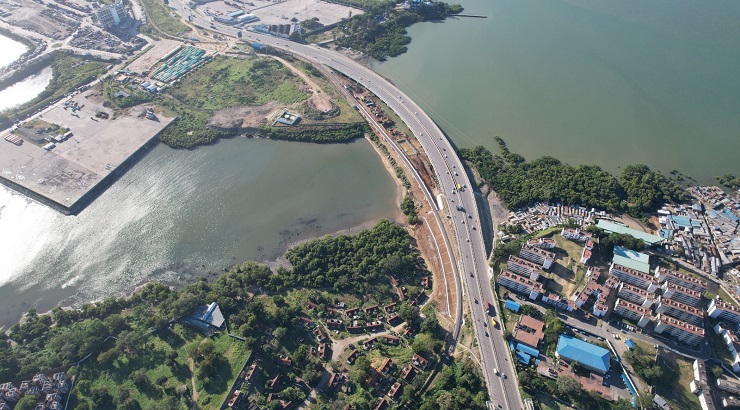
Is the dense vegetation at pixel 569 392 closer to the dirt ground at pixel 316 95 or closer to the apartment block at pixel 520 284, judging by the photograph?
the apartment block at pixel 520 284

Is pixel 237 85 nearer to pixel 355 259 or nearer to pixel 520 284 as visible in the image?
pixel 355 259

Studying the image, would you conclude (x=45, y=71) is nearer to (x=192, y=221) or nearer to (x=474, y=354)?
(x=192, y=221)

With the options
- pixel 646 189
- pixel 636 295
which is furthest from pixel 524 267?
pixel 646 189

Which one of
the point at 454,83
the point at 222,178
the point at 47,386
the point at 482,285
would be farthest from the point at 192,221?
the point at 454,83

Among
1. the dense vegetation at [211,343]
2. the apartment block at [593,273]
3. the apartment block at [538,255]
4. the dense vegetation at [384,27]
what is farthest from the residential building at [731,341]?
the dense vegetation at [384,27]

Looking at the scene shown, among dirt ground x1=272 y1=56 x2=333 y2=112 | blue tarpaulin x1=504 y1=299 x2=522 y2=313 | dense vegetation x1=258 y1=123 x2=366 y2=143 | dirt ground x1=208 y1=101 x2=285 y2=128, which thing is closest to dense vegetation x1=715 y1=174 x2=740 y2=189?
blue tarpaulin x1=504 y1=299 x2=522 y2=313

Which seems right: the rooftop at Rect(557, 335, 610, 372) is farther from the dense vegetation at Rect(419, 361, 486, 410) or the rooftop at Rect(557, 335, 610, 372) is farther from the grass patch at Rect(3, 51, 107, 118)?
the grass patch at Rect(3, 51, 107, 118)
